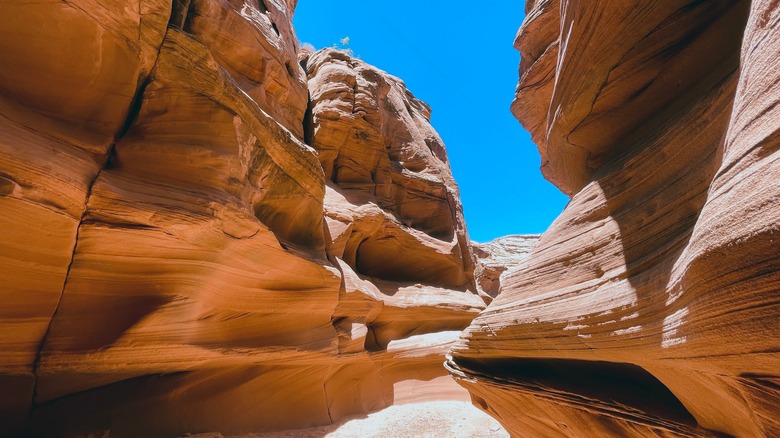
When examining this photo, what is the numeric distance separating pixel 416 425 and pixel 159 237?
6814mm

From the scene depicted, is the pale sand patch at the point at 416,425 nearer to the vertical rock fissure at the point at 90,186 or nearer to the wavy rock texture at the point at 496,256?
the vertical rock fissure at the point at 90,186

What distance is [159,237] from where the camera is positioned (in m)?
4.25

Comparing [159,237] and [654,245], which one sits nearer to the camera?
[654,245]

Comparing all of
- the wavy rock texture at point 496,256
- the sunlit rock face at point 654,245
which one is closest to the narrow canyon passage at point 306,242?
the sunlit rock face at point 654,245

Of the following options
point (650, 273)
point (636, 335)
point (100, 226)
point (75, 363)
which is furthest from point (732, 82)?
point (75, 363)

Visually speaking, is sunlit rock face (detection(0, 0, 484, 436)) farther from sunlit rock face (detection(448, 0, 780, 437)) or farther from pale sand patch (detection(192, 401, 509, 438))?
sunlit rock face (detection(448, 0, 780, 437))

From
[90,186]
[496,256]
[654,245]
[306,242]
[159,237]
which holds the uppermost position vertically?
[496,256]

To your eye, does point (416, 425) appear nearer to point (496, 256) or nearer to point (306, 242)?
point (306, 242)

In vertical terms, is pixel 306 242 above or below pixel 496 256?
below

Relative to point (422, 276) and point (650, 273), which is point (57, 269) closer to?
point (650, 273)

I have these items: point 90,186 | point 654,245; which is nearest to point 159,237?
point 90,186

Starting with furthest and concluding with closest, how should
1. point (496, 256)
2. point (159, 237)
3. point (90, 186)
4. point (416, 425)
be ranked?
point (496, 256) → point (416, 425) → point (159, 237) → point (90, 186)

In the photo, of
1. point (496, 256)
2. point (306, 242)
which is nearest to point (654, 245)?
point (306, 242)

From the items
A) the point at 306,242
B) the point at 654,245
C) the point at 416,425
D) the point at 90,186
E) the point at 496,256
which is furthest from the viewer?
the point at 496,256
